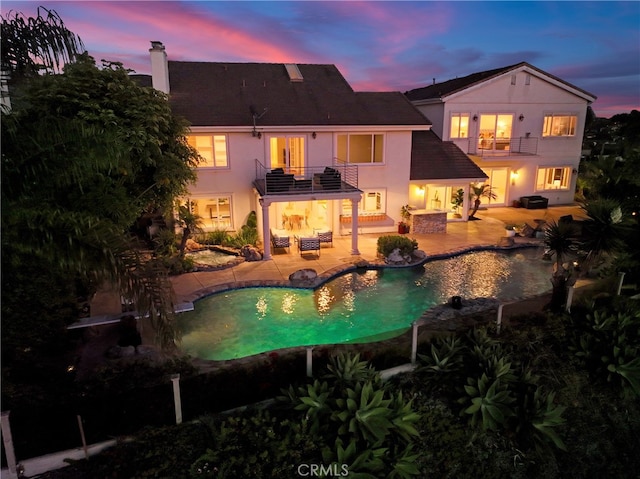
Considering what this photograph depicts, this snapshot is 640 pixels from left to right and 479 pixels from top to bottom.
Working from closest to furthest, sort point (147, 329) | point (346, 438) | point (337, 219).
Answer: point (346, 438)
point (147, 329)
point (337, 219)

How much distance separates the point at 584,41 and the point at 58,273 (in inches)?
1065

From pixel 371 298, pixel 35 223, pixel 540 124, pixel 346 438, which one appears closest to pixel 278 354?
pixel 346 438

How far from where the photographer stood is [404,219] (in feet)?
69.8

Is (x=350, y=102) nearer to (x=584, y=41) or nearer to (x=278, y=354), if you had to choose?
(x=584, y=41)

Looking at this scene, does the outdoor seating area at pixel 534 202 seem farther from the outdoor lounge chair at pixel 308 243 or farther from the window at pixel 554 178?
the outdoor lounge chair at pixel 308 243

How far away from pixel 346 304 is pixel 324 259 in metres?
4.04

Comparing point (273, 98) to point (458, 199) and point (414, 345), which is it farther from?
point (414, 345)

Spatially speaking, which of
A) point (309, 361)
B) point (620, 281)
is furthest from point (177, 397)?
point (620, 281)

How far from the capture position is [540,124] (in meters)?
26.0

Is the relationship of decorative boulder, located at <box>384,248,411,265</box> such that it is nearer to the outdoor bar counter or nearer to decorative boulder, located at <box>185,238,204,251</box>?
the outdoor bar counter

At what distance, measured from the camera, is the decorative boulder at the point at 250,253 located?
56.0 ft

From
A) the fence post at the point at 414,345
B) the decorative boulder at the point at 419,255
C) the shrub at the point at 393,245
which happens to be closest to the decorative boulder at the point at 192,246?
the shrub at the point at 393,245

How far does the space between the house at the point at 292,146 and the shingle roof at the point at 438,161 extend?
23 cm

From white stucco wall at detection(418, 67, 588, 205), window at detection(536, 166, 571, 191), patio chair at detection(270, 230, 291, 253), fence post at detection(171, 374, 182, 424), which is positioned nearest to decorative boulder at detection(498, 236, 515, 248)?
white stucco wall at detection(418, 67, 588, 205)
